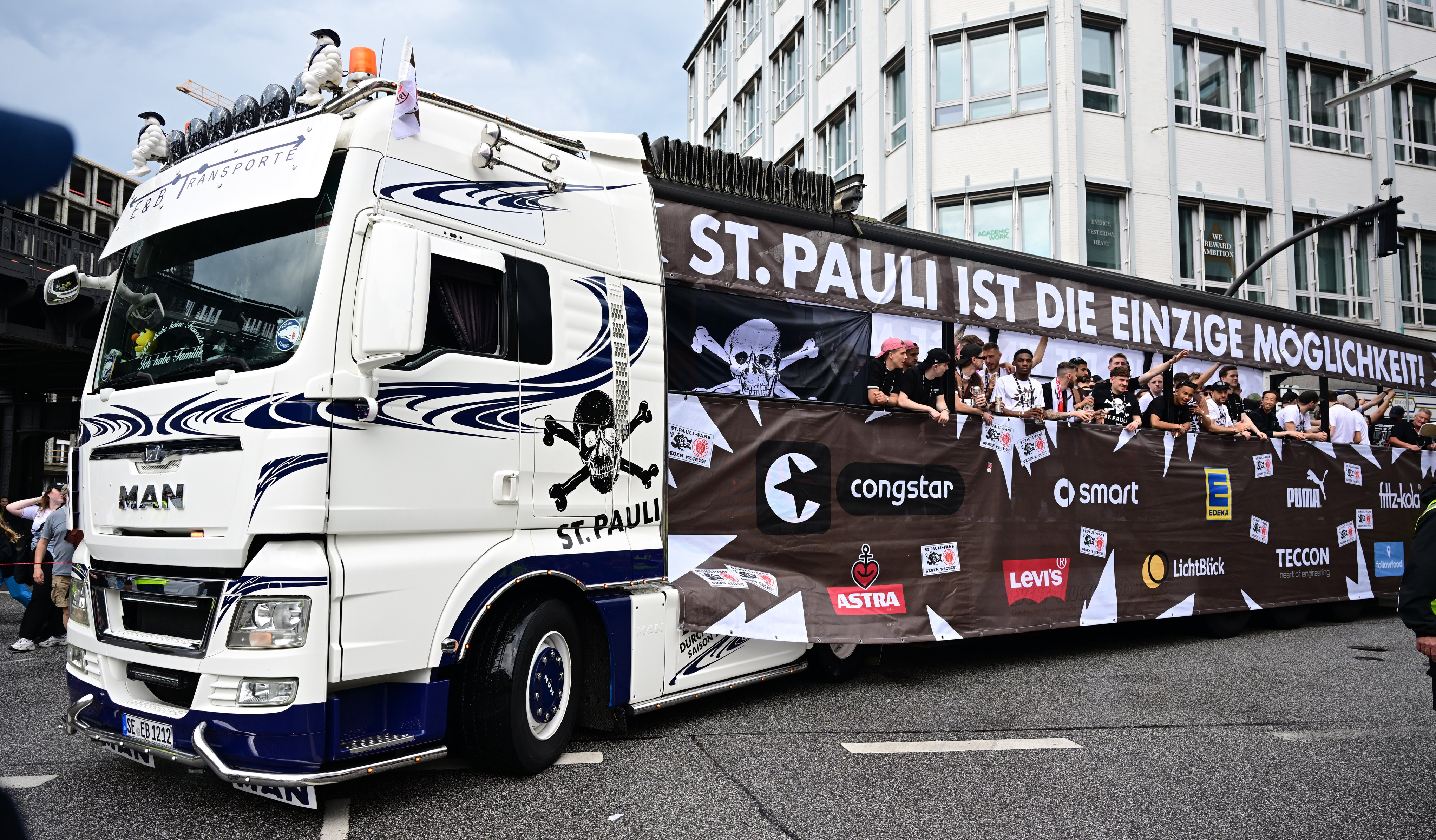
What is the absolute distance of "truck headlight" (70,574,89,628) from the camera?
15.0 feet

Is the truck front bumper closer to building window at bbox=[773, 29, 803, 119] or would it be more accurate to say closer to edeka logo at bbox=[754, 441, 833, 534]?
edeka logo at bbox=[754, 441, 833, 534]

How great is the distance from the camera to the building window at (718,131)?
3459 cm

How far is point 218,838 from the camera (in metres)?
3.96

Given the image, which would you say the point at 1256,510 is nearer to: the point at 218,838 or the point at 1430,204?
the point at 218,838

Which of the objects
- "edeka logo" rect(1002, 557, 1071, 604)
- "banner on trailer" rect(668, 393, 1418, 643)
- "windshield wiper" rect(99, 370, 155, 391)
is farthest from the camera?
"edeka logo" rect(1002, 557, 1071, 604)

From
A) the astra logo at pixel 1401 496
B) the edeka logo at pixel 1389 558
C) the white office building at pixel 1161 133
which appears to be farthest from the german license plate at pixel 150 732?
the white office building at pixel 1161 133

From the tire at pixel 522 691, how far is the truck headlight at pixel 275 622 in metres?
0.97

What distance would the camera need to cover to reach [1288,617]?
34.2 feet

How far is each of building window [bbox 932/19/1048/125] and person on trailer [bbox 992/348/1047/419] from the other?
13.5m

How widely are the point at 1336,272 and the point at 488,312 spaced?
23815 millimetres

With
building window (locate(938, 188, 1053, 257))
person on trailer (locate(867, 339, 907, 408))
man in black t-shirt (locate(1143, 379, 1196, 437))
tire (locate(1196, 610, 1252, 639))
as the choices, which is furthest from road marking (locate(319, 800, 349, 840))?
building window (locate(938, 188, 1053, 257))

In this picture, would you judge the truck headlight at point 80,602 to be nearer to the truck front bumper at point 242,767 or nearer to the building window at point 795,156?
the truck front bumper at point 242,767

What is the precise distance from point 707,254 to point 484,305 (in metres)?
1.98

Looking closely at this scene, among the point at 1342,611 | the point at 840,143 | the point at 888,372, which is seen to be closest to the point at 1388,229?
the point at 1342,611
